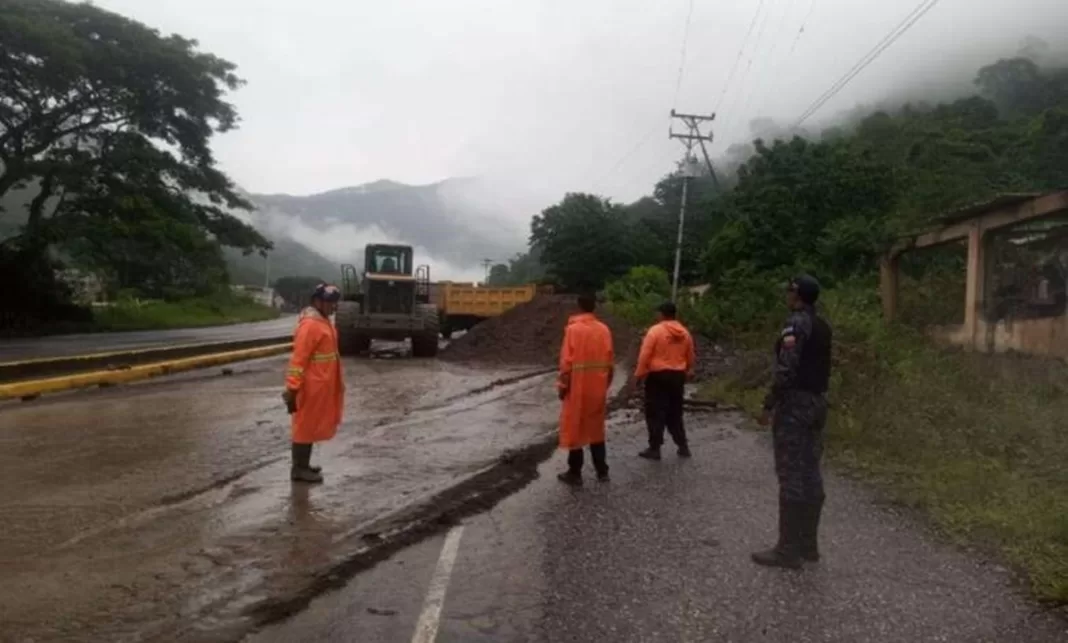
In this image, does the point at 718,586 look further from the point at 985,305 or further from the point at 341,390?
the point at 985,305

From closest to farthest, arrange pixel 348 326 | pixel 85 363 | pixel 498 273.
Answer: pixel 85 363
pixel 348 326
pixel 498 273

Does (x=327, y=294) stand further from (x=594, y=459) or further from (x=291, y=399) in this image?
(x=594, y=459)

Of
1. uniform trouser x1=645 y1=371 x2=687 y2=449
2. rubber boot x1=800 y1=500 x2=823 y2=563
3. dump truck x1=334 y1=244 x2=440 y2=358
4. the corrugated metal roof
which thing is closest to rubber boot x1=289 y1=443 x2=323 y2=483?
uniform trouser x1=645 y1=371 x2=687 y2=449

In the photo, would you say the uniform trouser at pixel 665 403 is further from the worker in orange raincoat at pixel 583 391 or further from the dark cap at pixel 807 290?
the dark cap at pixel 807 290

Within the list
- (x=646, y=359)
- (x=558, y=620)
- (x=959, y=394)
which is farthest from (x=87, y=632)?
(x=959, y=394)

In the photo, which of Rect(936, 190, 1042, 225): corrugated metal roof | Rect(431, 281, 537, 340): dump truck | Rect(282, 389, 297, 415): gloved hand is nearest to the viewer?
Rect(282, 389, 297, 415): gloved hand

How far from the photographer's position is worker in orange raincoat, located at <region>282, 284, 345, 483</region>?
836 centimetres

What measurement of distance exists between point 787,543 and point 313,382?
4127 millimetres

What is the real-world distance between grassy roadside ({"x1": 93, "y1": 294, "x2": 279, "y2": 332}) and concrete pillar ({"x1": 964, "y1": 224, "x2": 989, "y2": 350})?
31.6 m

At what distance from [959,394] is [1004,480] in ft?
13.8

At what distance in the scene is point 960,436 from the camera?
10172mm

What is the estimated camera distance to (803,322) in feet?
20.9

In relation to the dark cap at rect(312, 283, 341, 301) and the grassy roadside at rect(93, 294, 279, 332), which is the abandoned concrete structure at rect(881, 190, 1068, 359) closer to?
the dark cap at rect(312, 283, 341, 301)

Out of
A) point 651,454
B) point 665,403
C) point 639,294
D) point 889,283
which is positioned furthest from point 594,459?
point 639,294
